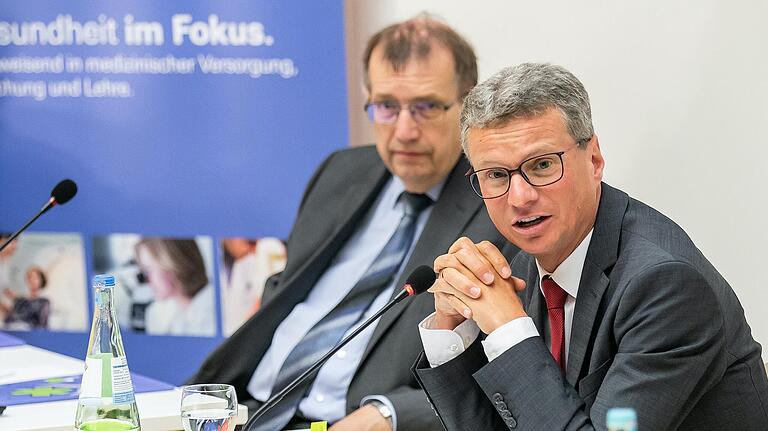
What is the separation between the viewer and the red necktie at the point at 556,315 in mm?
2404

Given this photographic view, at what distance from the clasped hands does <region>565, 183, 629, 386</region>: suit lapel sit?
0.12 metres

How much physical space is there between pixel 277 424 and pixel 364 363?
0.99 ft

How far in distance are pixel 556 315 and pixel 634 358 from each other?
0.30 metres

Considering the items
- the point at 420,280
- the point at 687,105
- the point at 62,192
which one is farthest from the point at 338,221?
the point at 420,280

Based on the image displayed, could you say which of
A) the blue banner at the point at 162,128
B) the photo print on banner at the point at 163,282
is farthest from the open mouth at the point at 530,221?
the photo print on banner at the point at 163,282

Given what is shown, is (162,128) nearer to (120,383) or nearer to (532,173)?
(120,383)

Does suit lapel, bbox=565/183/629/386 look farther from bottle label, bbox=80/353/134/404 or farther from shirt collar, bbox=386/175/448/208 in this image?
shirt collar, bbox=386/175/448/208

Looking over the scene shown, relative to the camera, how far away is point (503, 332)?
7.55 ft

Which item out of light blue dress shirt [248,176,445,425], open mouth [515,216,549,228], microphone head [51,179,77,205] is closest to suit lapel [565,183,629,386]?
open mouth [515,216,549,228]

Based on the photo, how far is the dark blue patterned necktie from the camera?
3359 millimetres

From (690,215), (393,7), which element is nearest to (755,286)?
(690,215)

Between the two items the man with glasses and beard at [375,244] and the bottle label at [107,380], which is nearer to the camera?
the bottle label at [107,380]

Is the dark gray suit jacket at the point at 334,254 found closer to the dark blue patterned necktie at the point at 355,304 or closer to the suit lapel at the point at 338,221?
the suit lapel at the point at 338,221

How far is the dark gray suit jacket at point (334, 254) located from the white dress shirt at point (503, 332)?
1.48ft
